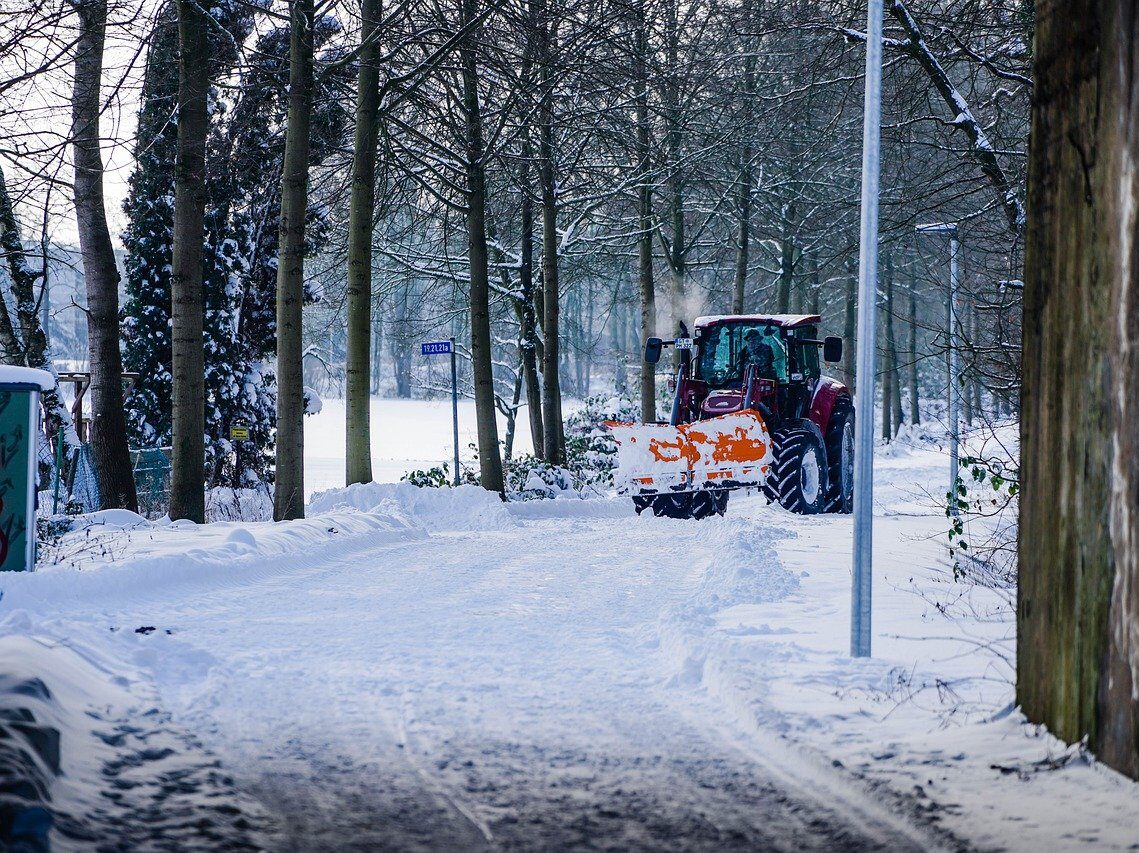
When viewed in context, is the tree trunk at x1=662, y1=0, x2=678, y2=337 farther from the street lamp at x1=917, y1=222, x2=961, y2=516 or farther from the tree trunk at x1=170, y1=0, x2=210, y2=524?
the tree trunk at x1=170, y1=0, x2=210, y2=524

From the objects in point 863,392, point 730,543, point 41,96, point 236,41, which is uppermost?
point 236,41

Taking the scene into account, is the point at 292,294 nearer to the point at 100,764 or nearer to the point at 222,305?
the point at 222,305

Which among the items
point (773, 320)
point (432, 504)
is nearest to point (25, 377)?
point (432, 504)

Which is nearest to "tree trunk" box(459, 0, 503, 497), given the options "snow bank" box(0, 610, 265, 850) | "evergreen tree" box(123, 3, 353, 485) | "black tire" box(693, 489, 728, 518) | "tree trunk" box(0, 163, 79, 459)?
"evergreen tree" box(123, 3, 353, 485)

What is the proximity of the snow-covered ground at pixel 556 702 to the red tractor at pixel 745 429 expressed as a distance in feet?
14.3

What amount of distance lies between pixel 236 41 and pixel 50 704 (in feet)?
36.6

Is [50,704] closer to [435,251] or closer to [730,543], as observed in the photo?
[730,543]

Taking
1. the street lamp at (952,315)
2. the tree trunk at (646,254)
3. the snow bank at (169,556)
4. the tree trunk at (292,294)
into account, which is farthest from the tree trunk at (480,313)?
the street lamp at (952,315)

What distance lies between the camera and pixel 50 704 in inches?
196

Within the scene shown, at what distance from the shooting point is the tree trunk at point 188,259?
13406mm

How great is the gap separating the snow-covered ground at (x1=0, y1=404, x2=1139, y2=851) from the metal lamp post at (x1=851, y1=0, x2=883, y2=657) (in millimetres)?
382

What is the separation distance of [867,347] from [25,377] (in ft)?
18.9

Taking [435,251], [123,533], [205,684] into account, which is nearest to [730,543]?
[123,533]

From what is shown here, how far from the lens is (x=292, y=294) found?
49.5 feet
